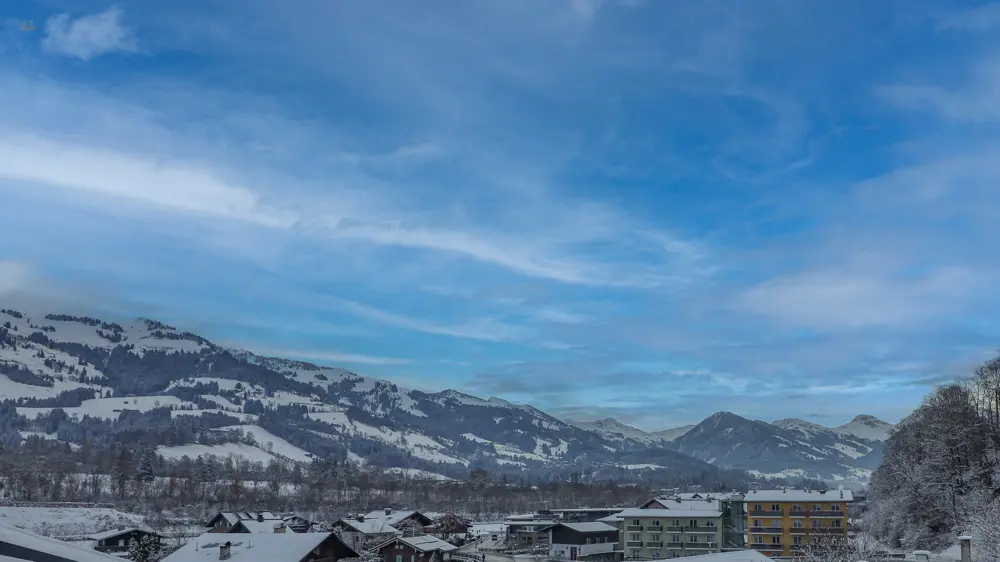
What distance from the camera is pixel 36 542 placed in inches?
309

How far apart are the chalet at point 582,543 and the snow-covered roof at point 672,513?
3.45m

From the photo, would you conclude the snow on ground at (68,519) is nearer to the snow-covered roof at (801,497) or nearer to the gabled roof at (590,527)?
the gabled roof at (590,527)

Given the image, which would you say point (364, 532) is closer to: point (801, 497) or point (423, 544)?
point (423, 544)

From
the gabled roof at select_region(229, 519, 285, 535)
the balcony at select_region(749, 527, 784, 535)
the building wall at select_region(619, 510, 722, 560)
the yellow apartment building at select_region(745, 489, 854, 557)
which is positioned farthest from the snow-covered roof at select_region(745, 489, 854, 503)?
the gabled roof at select_region(229, 519, 285, 535)

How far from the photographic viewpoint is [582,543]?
270 feet

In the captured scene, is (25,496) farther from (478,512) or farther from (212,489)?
(478,512)

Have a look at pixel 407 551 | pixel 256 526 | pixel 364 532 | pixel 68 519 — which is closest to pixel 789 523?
pixel 407 551

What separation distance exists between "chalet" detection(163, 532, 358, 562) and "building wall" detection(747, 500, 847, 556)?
45.5 metres

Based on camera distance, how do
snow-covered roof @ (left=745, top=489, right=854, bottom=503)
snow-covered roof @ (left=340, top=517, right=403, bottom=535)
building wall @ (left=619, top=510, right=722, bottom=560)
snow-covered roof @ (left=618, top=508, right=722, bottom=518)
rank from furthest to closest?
1. snow-covered roof @ (left=340, top=517, right=403, bottom=535)
2. snow-covered roof @ (left=618, top=508, right=722, bottom=518)
3. building wall @ (left=619, top=510, right=722, bottom=560)
4. snow-covered roof @ (left=745, top=489, right=854, bottom=503)

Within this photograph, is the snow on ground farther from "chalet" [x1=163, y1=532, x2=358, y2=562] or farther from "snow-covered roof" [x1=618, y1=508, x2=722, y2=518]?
"snow-covered roof" [x1=618, y1=508, x2=722, y2=518]

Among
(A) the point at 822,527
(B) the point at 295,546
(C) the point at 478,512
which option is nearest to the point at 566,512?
(A) the point at 822,527

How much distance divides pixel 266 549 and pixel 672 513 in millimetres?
46869

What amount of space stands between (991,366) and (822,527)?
28.4 m

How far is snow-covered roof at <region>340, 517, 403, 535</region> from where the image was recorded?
294 ft
